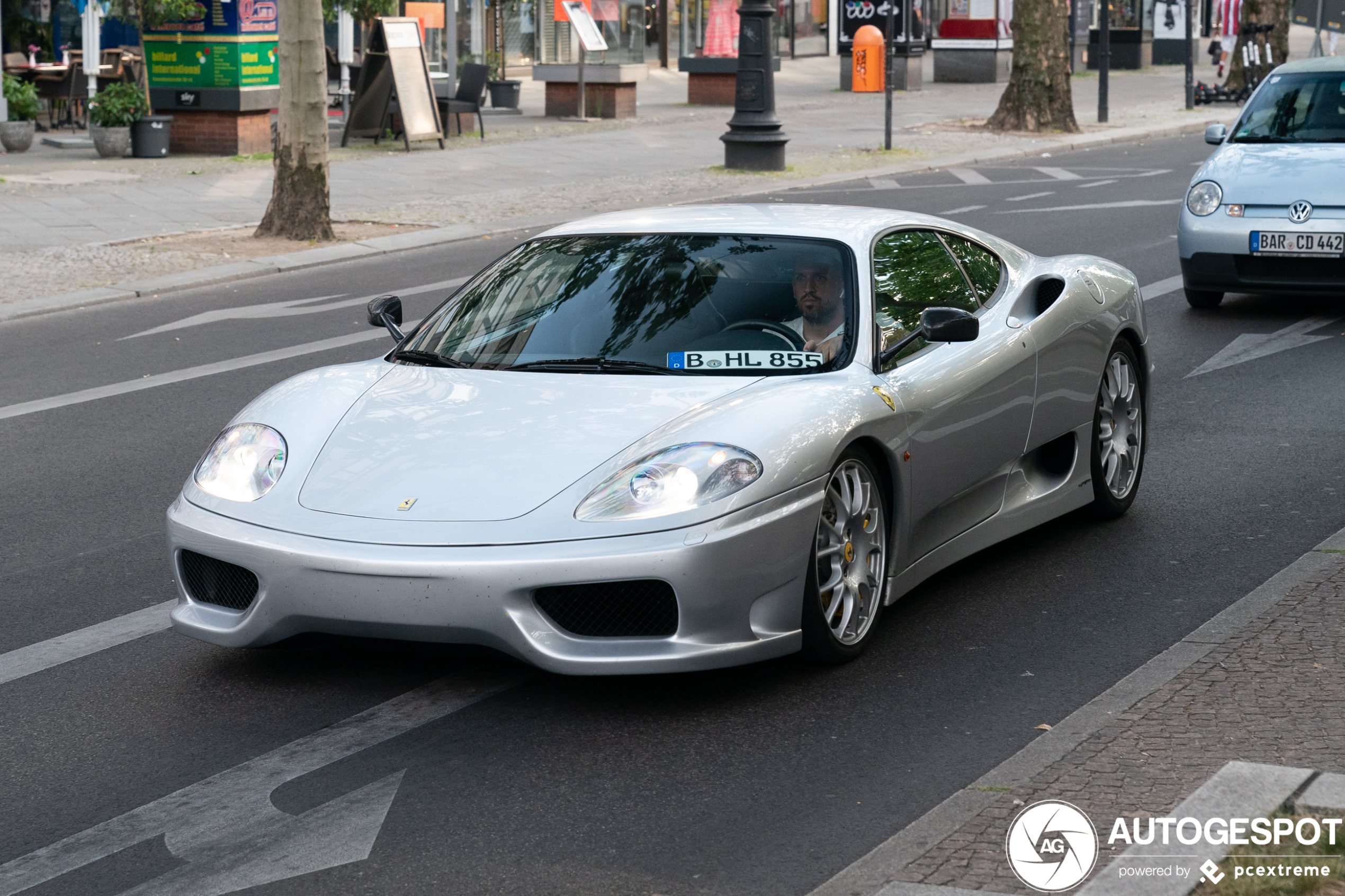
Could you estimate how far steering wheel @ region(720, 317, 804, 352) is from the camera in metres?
5.48

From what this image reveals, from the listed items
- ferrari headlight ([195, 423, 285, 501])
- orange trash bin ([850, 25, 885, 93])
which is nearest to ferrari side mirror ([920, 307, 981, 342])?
ferrari headlight ([195, 423, 285, 501])

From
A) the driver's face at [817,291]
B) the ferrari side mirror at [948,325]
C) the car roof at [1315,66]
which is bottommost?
the ferrari side mirror at [948,325]

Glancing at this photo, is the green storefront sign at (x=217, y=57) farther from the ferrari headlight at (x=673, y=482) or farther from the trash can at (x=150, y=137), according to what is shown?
the ferrari headlight at (x=673, y=482)

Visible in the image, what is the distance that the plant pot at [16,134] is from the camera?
76.7 feet

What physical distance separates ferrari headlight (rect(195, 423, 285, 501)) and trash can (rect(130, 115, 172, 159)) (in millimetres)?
18415

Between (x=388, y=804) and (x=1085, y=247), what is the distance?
12149 mm

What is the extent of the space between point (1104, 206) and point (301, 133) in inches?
326

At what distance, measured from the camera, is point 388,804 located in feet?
13.8

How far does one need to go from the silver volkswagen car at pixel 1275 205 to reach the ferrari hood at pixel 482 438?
7.12 metres

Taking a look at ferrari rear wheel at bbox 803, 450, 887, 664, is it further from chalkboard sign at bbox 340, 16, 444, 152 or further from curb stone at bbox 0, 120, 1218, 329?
chalkboard sign at bbox 340, 16, 444, 152

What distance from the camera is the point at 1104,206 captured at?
1873 centimetres

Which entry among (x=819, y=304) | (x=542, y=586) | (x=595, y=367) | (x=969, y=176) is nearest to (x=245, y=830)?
(x=542, y=586)

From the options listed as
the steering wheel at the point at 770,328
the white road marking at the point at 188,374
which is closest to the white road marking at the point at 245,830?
the steering wheel at the point at 770,328

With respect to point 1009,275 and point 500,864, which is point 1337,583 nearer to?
point 1009,275
